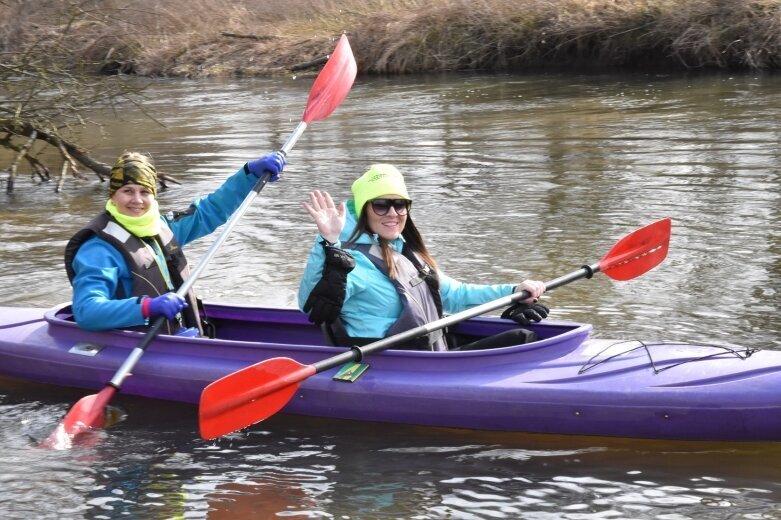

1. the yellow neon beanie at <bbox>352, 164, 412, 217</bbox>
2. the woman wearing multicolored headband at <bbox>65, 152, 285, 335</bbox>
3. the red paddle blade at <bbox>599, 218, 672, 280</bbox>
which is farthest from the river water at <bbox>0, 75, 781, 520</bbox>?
the yellow neon beanie at <bbox>352, 164, 412, 217</bbox>

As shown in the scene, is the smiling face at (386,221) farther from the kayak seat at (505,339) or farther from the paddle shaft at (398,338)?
the kayak seat at (505,339)

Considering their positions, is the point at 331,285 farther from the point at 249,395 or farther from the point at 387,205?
the point at 249,395

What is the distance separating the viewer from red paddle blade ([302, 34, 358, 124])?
6770 mm

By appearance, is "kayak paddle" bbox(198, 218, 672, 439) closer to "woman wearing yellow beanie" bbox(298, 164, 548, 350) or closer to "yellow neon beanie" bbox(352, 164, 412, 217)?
"woman wearing yellow beanie" bbox(298, 164, 548, 350)

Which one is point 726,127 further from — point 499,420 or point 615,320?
point 499,420

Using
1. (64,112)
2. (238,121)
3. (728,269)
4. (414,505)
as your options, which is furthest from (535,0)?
(414,505)

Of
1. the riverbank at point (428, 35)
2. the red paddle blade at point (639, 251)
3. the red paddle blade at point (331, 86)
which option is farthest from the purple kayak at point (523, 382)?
the riverbank at point (428, 35)

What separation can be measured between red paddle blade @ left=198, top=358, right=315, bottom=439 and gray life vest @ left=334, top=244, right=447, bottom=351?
0.33m

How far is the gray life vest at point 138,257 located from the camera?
4691 mm

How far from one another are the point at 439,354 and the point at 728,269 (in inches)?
108

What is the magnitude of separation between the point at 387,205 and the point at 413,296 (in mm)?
384

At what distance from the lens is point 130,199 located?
4707 millimetres

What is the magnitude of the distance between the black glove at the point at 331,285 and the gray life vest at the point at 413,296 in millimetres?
170

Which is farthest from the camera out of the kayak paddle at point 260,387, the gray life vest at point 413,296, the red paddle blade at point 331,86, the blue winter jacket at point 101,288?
the red paddle blade at point 331,86
